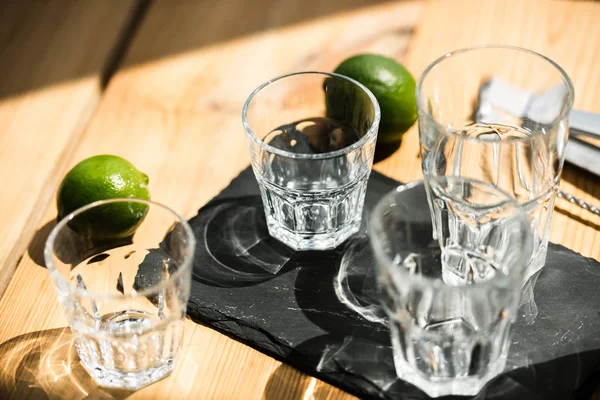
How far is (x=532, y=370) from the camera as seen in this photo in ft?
2.82

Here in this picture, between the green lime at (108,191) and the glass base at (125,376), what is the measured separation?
0.47ft

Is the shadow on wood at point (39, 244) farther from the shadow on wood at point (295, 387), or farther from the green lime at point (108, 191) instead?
the shadow on wood at point (295, 387)

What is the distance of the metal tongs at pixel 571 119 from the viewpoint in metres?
1.07

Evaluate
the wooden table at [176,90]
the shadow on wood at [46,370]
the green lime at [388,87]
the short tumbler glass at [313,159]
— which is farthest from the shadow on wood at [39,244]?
the green lime at [388,87]

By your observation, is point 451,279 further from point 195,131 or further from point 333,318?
point 195,131

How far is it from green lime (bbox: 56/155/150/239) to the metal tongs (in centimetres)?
44

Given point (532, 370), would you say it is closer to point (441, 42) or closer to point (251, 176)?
point (251, 176)

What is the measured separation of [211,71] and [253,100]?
30 cm

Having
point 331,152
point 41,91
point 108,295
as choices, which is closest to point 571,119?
point 331,152

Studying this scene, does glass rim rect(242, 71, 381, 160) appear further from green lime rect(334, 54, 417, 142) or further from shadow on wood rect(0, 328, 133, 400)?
shadow on wood rect(0, 328, 133, 400)

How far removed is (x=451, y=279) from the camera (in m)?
0.95

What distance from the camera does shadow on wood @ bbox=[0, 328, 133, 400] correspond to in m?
0.89

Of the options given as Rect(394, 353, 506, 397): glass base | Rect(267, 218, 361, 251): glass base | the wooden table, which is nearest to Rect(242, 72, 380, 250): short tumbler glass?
Rect(267, 218, 361, 251): glass base

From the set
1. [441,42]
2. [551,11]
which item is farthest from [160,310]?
[551,11]
